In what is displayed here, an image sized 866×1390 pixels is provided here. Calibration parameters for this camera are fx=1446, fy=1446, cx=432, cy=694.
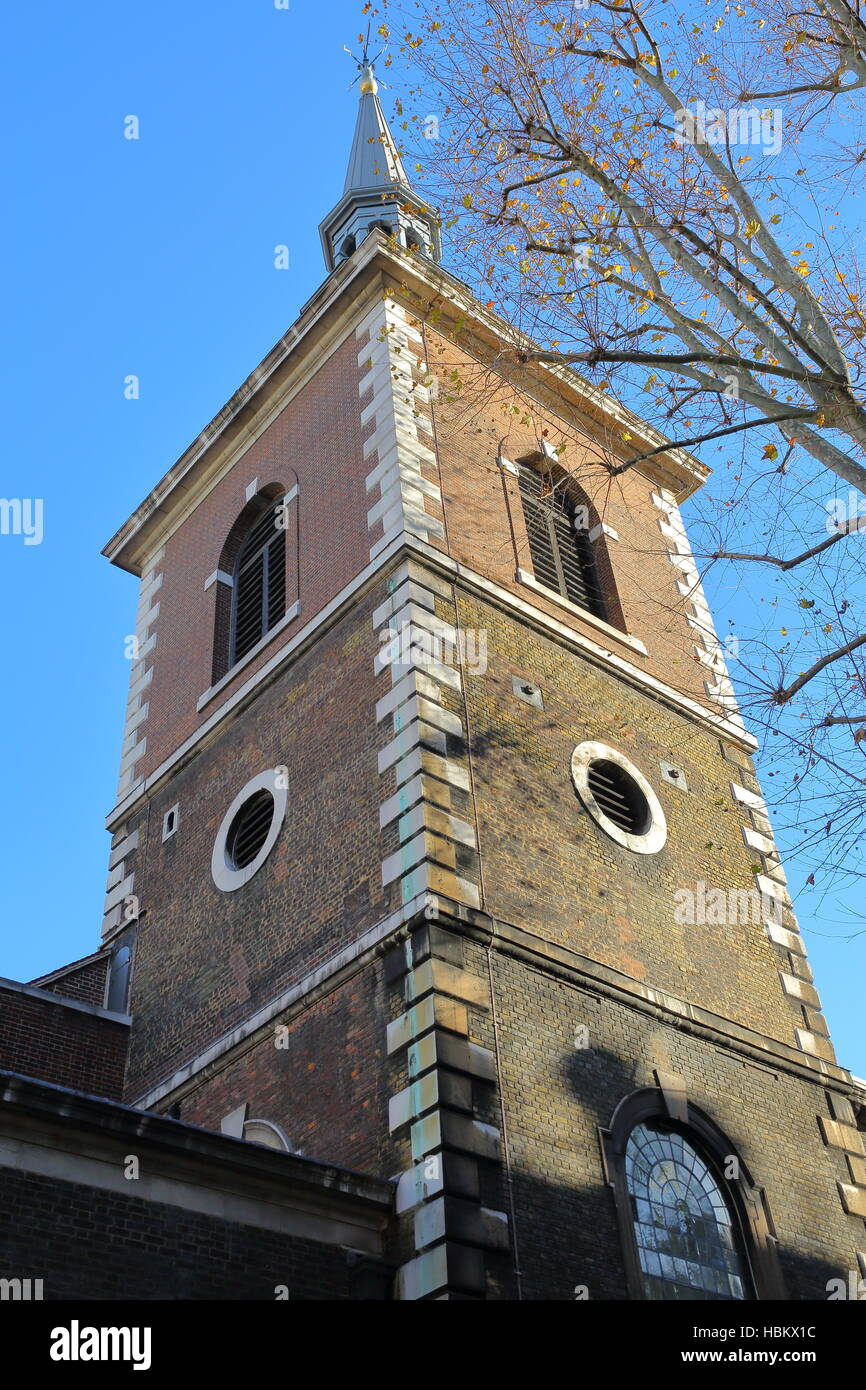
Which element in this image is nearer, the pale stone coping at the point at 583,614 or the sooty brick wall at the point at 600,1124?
the sooty brick wall at the point at 600,1124

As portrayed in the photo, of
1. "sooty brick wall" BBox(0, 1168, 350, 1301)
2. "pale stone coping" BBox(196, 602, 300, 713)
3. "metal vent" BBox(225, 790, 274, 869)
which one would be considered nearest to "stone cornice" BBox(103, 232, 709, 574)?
"pale stone coping" BBox(196, 602, 300, 713)

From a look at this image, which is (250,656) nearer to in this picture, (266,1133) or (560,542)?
(560,542)

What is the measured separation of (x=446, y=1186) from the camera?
11.0 meters

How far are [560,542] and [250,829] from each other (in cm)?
603

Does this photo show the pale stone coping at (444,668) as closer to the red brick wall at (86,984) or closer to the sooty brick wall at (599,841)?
the sooty brick wall at (599,841)

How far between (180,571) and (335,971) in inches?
367

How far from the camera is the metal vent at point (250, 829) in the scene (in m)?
15.8

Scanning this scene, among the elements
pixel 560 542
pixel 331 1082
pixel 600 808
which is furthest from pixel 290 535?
pixel 331 1082

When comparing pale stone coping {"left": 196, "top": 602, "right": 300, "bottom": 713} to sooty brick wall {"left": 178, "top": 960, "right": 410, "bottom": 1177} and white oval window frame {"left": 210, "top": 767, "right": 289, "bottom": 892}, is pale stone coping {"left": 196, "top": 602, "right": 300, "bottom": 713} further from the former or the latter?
sooty brick wall {"left": 178, "top": 960, "right": 410, "bottom": 1177}

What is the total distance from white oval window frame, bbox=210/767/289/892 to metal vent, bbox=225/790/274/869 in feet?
0.16

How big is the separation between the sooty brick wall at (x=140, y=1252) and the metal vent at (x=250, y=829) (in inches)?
207

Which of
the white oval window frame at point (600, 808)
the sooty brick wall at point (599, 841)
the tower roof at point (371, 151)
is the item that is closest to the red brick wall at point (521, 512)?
the sooty brick wall at point (599, 841)
